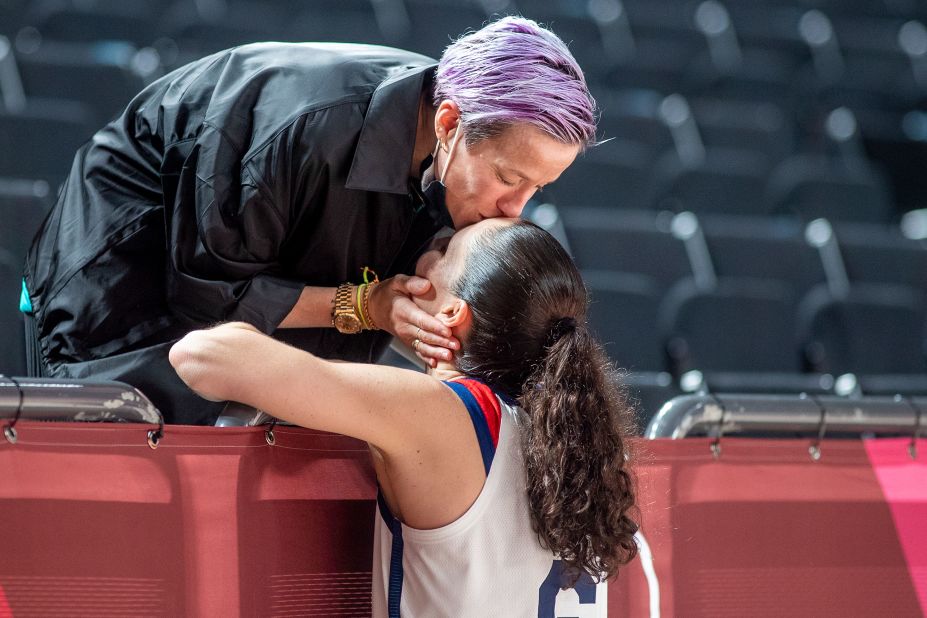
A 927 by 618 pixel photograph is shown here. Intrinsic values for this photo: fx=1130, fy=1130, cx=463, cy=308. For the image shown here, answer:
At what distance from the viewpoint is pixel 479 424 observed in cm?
133

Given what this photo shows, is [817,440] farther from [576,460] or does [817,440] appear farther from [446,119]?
[446,119]

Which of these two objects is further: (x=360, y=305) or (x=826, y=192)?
(x=826, y=192)

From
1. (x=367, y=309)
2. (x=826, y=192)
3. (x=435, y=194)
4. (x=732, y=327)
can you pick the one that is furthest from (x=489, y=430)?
(x=826, y=192)

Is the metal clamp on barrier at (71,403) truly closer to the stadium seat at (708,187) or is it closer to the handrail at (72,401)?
the handrail at (72,401)

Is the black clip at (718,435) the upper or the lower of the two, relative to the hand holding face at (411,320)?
lower

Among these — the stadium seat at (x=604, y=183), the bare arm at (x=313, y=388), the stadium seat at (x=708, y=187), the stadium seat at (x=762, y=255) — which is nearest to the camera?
the bare arm at (x=313, y=388)

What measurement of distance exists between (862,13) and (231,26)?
11.0 ft

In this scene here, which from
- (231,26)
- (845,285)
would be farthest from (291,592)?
(231,26)

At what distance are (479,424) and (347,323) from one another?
41 centimetres

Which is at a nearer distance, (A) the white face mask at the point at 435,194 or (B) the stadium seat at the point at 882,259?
(A) the white face mask at the point at 435,194

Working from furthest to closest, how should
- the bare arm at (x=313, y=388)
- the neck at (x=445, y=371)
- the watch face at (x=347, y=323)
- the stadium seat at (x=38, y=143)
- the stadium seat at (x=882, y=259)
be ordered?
the stadium seat at (x=882, y=259)
the stadium seat at (x=38, y=143)
the watch face at (x=347, y=323)
the neck at (x=445, y=371)
the bare arm at (x=313, y=388)

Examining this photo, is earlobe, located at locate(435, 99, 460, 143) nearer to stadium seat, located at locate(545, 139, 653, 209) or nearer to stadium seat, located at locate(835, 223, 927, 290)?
stadium seat, located at locate(545, 139, 653, 209)

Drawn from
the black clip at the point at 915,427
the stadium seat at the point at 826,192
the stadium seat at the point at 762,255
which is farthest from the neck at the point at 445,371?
the stadium seat at the point at 826,192

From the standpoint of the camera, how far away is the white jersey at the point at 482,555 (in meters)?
1.31
